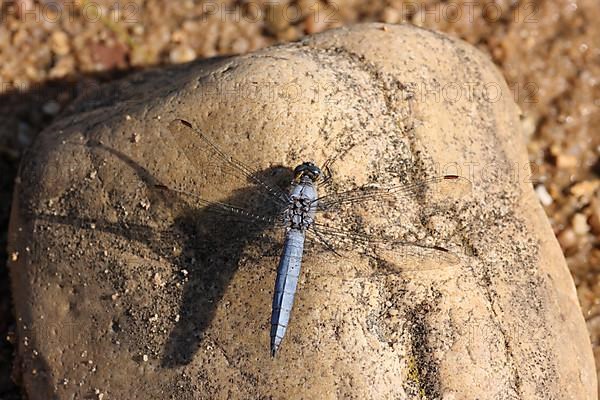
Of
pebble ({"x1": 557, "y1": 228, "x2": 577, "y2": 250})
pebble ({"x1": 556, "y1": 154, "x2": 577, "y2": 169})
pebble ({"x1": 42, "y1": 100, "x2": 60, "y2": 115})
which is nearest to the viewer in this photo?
pebble ({"x1": 557, "y1": 228, "x2": 577, "y2": 250})

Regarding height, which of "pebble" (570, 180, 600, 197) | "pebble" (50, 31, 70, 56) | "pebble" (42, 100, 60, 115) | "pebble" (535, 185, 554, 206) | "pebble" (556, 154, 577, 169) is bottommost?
"pebble" (42, 100, 60, 115)

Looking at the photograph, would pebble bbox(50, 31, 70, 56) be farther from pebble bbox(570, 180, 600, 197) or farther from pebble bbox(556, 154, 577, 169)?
pebble bbox(570, 180, 600, 197)

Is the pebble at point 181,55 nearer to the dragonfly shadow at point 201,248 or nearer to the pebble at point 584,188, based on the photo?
the dragonfly shadow at point 201,248

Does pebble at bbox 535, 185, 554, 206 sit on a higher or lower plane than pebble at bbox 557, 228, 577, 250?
higher

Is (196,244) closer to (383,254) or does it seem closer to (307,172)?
(307,172)

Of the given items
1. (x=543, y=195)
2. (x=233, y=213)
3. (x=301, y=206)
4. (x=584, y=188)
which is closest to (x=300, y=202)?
(x=301, y=206)

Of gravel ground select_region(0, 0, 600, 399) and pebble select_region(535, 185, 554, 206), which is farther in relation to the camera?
gravel ground select_region(0, 0, 600, 399)

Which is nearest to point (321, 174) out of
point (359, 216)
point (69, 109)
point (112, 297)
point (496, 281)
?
point (359, 216)

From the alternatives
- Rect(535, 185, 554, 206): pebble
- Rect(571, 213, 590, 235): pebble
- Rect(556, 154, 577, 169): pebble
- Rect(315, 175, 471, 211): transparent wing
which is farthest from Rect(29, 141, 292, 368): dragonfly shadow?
Rect(556, 154, 577, 169): pebble
